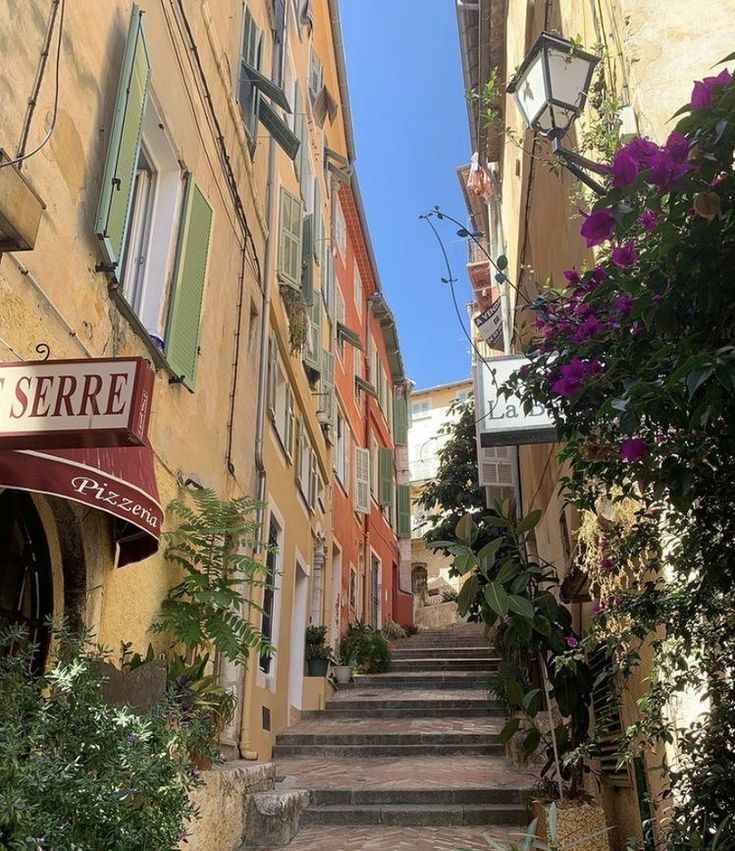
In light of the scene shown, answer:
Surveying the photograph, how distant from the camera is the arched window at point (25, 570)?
160 inches

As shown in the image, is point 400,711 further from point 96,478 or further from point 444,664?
point 96,478

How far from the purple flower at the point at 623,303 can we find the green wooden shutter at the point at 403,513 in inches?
940

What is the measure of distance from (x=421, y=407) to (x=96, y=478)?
3811 centimetres

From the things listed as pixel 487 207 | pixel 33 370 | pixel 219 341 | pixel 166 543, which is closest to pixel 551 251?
pixel 219 341

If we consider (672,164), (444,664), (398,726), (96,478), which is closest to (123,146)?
(96,478)

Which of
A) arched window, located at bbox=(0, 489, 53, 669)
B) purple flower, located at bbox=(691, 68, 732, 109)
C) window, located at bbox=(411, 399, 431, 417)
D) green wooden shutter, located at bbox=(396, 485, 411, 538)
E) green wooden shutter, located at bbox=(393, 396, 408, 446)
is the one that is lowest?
arched window, located at bbox=(0, 489, 53, 669)

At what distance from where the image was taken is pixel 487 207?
19.5 metres

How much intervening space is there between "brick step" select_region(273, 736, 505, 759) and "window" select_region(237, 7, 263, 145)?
23.2 ft

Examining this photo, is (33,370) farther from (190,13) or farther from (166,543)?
(190,13)

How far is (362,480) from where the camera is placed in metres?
20.0

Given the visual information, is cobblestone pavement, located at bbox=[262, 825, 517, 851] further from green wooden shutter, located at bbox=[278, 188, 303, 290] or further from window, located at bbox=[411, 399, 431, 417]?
window, located at bbox=[411, 399, 431, 417]

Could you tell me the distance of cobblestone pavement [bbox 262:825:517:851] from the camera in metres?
5.66

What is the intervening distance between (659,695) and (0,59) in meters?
4.22

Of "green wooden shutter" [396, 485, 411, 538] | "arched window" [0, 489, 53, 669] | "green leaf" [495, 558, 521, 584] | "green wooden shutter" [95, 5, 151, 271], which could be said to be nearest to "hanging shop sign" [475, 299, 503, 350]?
"green leaf" [495, 558, 521, 584]
